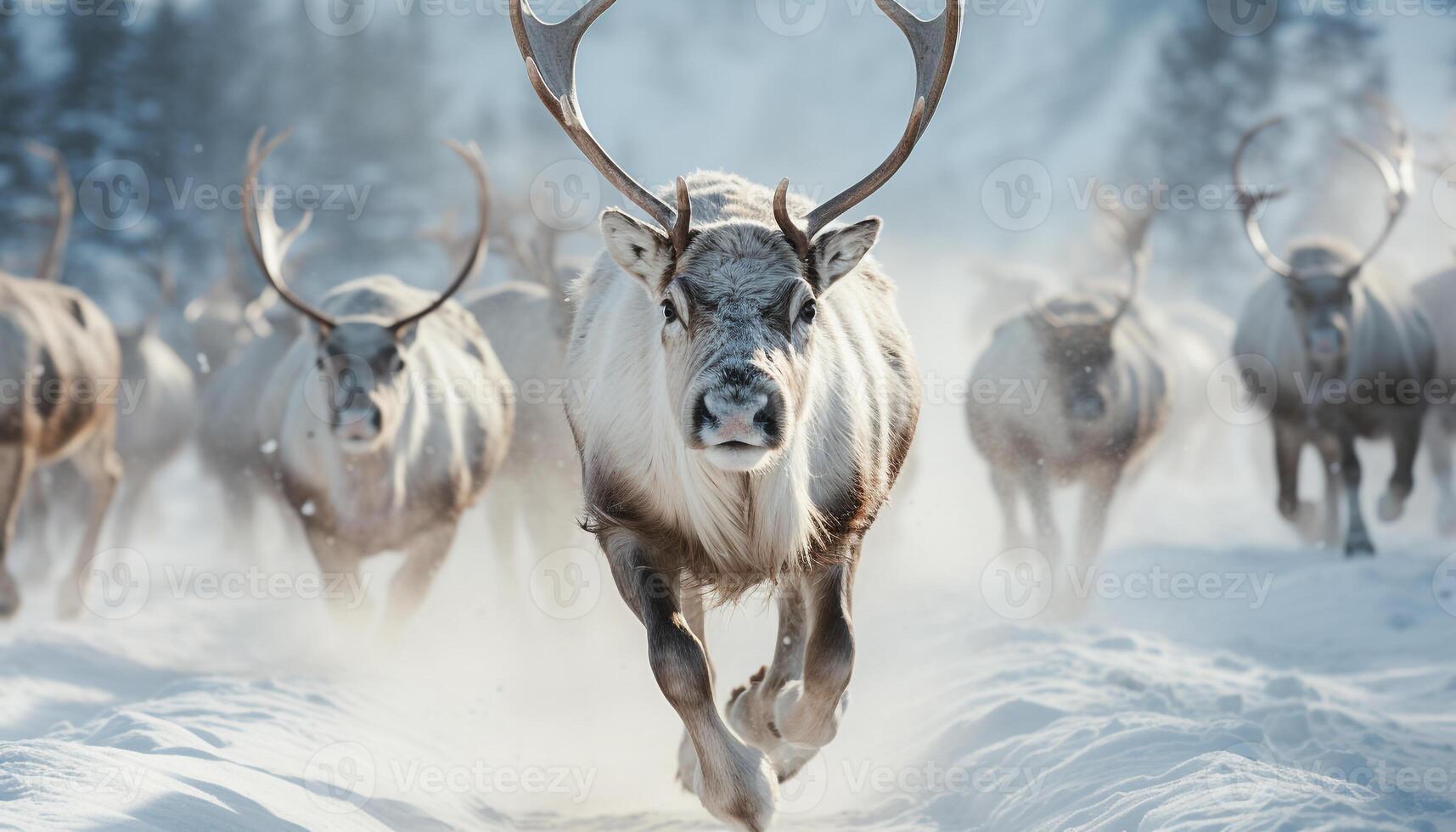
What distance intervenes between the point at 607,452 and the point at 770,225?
3.26ft

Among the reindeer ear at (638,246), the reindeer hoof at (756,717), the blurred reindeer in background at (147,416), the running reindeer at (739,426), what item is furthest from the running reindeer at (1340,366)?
the blurred reindeer in background at (147,416)

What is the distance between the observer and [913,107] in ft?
16.9

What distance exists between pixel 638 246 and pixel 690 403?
2.86ft

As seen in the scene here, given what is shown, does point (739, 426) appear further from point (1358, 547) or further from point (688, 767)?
point (1358, 547)

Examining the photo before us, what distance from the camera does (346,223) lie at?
33.4 metres

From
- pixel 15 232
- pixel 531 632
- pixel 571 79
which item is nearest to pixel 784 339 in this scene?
pixel 571 79

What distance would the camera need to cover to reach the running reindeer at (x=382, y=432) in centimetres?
774

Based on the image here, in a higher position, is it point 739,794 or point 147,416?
point 739,794

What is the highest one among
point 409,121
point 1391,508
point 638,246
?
point 409,121

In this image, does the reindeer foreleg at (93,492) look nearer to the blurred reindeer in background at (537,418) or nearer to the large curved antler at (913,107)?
the blurred reindeer in background at (537,418)

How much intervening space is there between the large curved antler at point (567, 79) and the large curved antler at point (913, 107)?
1.38 feet

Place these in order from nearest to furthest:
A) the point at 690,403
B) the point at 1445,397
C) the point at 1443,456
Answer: the point at 690,403 < the point at 1445,397 < the point at 1443,456

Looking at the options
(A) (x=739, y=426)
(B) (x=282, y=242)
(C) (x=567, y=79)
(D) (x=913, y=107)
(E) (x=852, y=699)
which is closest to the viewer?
(A) (x=739, y=426)

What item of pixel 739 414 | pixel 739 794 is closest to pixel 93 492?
pixel 739 794
